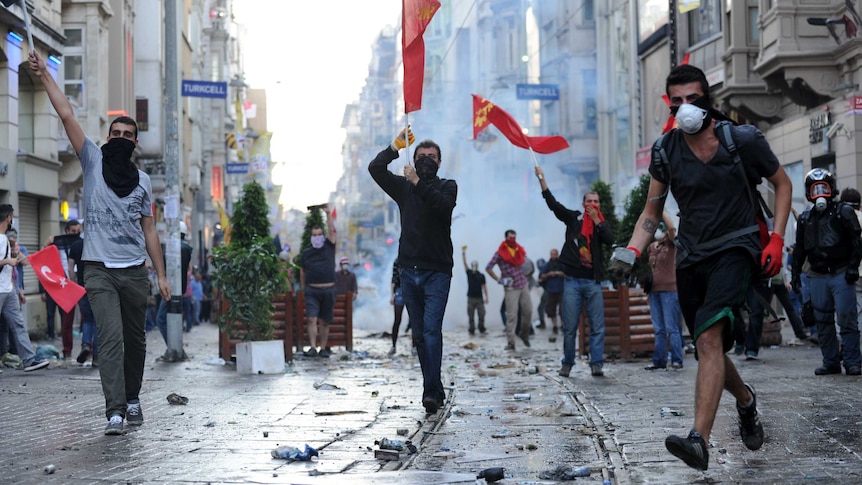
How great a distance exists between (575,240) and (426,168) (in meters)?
3.88

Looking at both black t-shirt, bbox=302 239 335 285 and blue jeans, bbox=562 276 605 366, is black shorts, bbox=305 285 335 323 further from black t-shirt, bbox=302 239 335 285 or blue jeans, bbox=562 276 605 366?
blue jeans, bbox=562 276 605 366

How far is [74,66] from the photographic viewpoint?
1184 inches

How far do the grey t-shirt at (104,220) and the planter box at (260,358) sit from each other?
17.7 ft

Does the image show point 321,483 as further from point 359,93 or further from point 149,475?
point 359,93

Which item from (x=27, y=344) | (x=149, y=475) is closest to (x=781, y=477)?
(x=149, y=475)

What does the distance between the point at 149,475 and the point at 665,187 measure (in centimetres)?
268

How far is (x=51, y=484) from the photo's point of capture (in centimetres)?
516

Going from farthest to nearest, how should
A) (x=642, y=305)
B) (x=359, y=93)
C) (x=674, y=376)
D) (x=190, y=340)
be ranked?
1. (x=359, y=93)
2. (x=190, y=340)
3. (x=642, y=305)
4. (x=674, y=376)

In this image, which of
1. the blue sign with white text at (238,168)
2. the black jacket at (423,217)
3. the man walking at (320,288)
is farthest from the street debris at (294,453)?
the blue sign with white text at (238,168)

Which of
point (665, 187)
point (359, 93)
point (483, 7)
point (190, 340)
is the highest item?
point (359, 93)

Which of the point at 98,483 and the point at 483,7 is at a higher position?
the point at 483,7

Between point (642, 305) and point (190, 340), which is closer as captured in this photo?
point (642, 305)

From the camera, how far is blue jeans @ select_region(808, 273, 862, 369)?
35.0ft

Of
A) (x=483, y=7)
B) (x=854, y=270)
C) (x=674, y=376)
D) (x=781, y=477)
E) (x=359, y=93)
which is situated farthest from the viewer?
(x=359, y=93)
